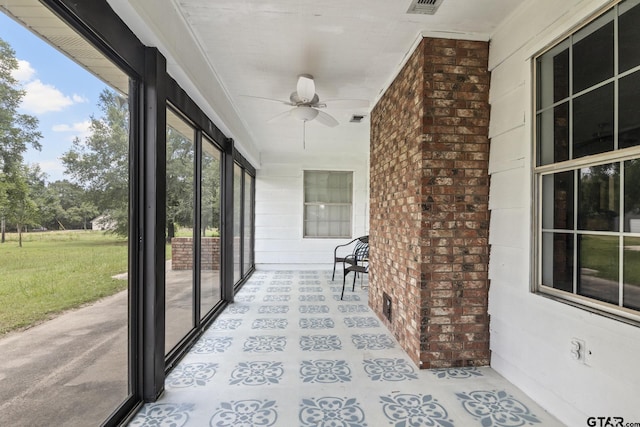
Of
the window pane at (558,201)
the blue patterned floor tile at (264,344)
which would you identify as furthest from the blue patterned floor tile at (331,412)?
the window pane at (558,201)

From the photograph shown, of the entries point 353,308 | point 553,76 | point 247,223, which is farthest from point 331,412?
point 247,223

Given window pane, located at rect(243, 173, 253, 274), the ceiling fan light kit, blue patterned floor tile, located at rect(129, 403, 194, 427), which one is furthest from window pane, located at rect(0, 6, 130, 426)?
window pane, located at rect(243, 173, 253, 274)

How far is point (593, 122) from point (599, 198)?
0.43 m

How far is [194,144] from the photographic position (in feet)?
9.65

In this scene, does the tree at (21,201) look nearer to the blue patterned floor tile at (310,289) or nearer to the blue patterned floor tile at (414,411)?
the blue patterned floor tile at (414,411)

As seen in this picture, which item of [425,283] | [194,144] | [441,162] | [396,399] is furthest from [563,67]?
[194,144]

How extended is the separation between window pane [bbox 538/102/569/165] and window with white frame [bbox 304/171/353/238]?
5.07 m

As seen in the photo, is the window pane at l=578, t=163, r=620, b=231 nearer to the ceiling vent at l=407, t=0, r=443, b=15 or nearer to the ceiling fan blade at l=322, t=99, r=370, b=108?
the ceiling vent at l=407, t=0, r=443, b=15

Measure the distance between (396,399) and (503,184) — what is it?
66.9 inches

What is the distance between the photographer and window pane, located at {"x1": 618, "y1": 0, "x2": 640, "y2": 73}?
1468 mm

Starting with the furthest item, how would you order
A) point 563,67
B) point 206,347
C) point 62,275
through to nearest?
point 206,347
point 563,67
point 62,275

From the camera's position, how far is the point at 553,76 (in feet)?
6.35

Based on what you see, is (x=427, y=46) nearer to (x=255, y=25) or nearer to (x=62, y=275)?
(x=255, y=25)

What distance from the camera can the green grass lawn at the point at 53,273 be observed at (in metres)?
1.11
